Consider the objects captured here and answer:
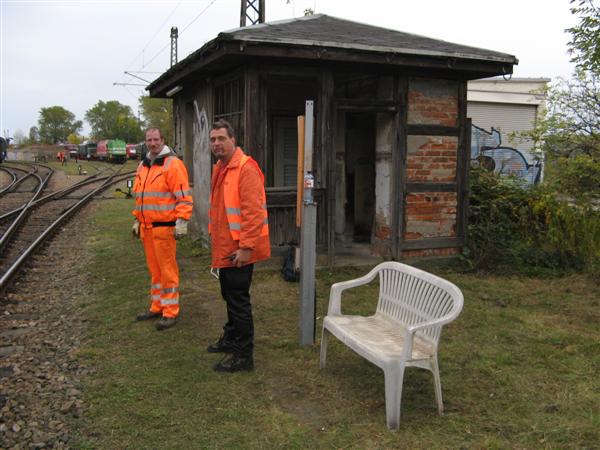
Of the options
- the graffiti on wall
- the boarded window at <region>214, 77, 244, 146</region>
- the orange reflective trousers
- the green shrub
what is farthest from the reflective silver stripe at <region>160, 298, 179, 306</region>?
the graffiti on wall

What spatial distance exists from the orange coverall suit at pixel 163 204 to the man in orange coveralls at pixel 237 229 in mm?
900

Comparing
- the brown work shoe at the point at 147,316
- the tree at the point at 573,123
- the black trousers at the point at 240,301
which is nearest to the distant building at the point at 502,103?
the tree at the point at 573,123

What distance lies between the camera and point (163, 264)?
5.56 metres

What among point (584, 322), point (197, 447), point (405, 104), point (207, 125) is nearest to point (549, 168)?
point (405, 104)

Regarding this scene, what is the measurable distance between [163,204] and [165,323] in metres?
1.14

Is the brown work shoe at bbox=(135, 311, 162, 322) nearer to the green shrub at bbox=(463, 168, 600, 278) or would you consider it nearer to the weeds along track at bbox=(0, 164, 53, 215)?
the green shrub at bbox=(463, 168, 600, 278)

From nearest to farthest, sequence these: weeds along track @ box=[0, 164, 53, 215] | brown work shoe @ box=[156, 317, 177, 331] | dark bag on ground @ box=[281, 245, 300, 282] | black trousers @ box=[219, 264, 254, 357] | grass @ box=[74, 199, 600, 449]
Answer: grass @ box=[74, 199, 600, 449]
black trousers @ box=[219, 264, 254, 357]
brown work shoe @ box=[156, 317, 177, 331]
dark bag on ground @ box=[281, 245, 300, 282]
weeds along track @ box=[0, 164, 53, 215]

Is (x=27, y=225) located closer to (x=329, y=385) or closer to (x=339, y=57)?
(x=339, y=57)

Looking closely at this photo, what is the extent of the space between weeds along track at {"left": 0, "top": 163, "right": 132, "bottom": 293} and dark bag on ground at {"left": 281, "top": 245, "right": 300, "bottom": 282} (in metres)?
3.54

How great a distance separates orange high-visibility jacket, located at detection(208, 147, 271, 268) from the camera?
4281mm

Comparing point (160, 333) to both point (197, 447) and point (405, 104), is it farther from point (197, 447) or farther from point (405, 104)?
point (405, 104)

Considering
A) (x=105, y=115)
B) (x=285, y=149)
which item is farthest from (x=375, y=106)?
(x=105, y=115)

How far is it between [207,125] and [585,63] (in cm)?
559

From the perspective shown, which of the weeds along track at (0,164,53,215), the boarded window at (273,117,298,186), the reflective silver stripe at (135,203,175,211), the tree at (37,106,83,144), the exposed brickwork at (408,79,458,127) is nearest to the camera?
the reflective silver stripe at (135,203,175,211)
